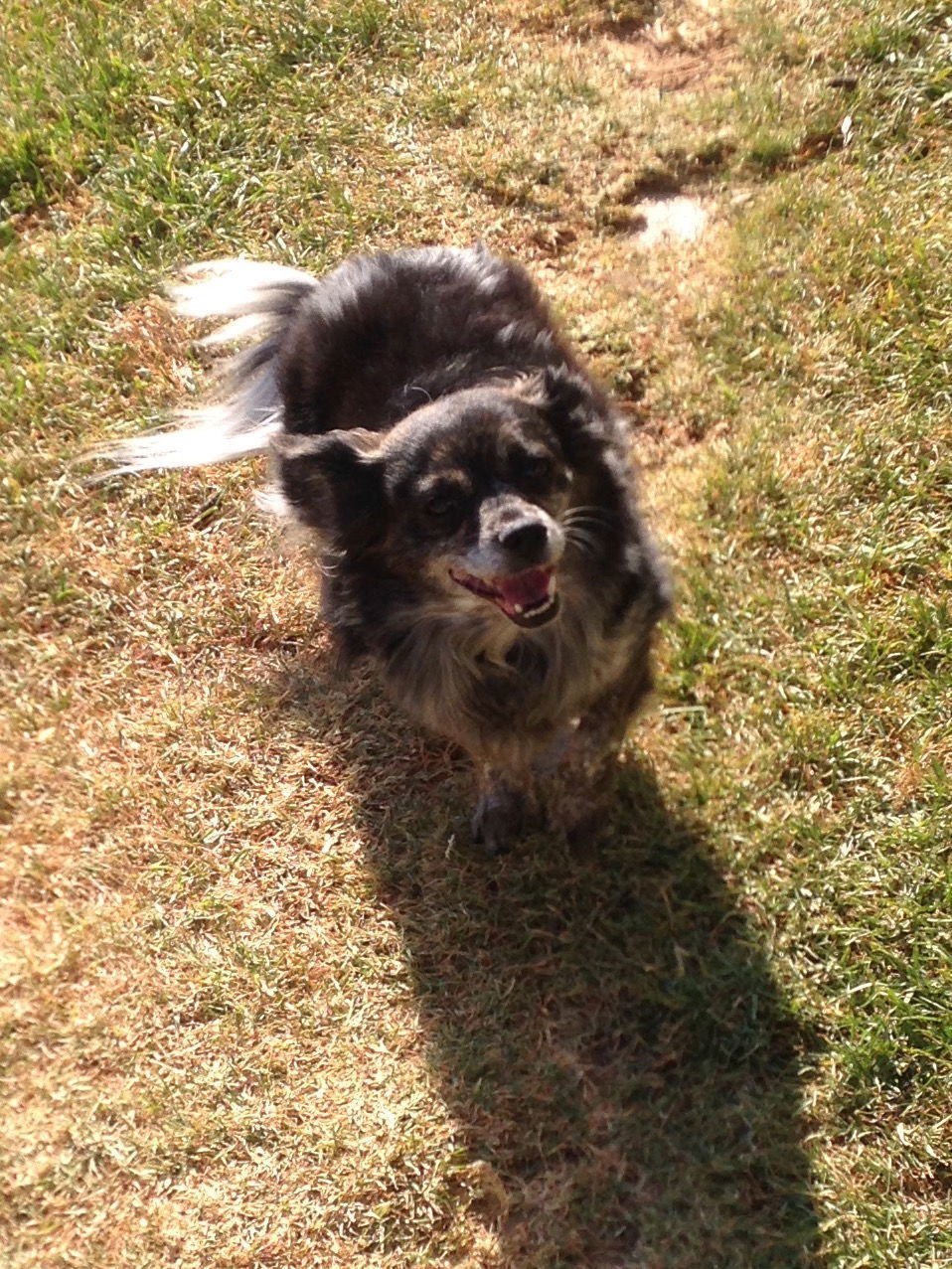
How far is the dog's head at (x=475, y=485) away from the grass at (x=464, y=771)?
80 centimetres

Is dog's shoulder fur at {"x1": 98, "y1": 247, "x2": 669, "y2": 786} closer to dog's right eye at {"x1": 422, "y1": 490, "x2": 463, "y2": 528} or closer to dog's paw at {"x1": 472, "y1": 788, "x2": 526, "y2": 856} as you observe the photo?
dog's right eye at {"x1": 422, "y1": 490, "x2": 463, "y2": 528}

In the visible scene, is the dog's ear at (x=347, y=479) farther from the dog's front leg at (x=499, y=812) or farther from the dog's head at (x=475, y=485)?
the dog's front leg at (x=499, y=812)

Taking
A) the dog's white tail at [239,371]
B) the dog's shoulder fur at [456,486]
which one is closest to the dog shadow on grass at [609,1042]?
the dog's shoulder fur at [456,486]

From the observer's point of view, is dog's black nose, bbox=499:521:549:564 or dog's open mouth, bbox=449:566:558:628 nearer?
dog's black nose, bbox=499:521:549:564

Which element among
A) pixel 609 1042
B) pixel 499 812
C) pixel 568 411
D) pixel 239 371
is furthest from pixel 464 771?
pixel 239 371

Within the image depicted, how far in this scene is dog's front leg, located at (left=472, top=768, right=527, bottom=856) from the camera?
111 inches

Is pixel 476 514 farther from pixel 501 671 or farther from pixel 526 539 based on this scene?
pixel 501 671

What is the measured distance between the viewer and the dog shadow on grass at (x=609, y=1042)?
2.28m

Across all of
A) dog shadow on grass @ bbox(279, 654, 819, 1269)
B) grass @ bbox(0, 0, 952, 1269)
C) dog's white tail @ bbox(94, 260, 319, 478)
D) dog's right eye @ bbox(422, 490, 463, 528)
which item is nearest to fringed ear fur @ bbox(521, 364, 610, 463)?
dog's right eye @ bbox(422, 490, 463, 528)

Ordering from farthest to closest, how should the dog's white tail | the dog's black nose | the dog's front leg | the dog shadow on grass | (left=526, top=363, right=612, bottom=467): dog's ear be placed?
the dog's white tail → the dog's front leg → (left=526, top=363, right=612, bottom=467): dog's ear → the dog shadow on grass → the dog's black nose

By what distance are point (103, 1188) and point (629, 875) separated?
1.44 meters

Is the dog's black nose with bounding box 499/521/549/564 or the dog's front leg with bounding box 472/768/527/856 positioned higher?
the dog's black nose with bounding box 499/521/549/564

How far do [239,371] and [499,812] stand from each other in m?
1.72

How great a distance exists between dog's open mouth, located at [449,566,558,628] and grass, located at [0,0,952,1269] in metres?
0.74
